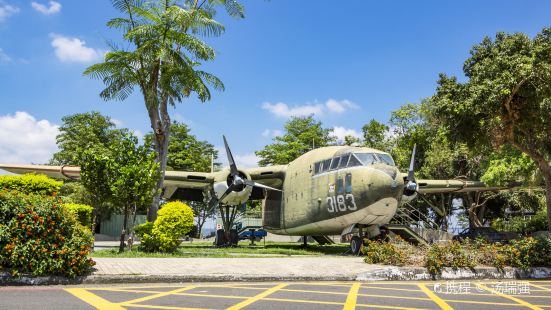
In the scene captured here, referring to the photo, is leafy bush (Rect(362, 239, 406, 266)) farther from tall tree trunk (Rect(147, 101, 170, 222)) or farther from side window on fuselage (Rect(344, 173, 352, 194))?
tall tree trunk (Rect(147, 101, 170, 222))

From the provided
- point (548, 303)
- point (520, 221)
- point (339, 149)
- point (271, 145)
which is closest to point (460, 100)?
point (339, 149)

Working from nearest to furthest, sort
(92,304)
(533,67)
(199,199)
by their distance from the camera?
(92,304)
(533,67)
(199,199)

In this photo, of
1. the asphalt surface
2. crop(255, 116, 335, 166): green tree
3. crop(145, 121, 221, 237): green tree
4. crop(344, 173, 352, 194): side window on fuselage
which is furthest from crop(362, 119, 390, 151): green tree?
the asphalt surface

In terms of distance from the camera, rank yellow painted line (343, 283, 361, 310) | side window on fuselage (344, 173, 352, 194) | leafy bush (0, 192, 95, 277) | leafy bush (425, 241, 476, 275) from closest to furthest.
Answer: yellow painted line (343, 283, 361, 310), leafy bush (0, 192, 95, 277), leafy bush (425, 241, 476, 275), side window on fuselage (344, 173, 352, 194)

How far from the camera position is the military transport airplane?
1589cm

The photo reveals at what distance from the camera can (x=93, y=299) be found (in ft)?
23.0

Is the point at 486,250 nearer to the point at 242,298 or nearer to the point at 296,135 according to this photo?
the point at 242,298

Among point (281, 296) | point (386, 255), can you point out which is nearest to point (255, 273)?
point (281, 296)

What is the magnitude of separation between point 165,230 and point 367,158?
26.2ft

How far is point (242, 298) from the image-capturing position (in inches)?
293

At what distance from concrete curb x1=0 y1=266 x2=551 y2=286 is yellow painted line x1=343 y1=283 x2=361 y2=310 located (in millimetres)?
1385

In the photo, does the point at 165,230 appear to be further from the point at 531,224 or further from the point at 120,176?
the point at 531,224

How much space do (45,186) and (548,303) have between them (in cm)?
1303

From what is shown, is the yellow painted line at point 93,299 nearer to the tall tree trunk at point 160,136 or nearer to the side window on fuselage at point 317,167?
the tall tree trunk at point 160,136
